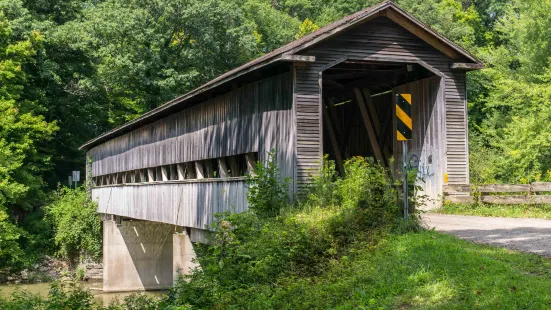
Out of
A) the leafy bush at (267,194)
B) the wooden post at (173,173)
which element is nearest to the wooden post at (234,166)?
the leafy bush at (267,194)

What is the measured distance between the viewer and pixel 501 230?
39.2 feet

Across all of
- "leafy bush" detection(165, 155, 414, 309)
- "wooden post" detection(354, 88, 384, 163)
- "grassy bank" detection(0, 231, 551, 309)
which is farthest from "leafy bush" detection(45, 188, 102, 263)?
"grassy bank" detection(0, 231, 551, 309)

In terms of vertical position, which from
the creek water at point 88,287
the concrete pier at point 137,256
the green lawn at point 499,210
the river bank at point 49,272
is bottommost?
the creek water at point 88,287

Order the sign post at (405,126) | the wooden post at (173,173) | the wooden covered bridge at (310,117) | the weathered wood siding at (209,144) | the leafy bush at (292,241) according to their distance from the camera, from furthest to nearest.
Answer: the wooden post at (173,173)
the weathered wood siding at (209,144)
the wooden covered bridge at (310,117)
the sign post at (405,126)
the leafy bush at (292,241)

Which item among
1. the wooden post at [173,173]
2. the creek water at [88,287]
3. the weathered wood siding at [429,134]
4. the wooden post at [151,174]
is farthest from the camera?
the creek water at [88,287]

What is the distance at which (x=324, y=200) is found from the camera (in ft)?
→ 38.7

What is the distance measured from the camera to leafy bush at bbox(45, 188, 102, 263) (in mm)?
31656

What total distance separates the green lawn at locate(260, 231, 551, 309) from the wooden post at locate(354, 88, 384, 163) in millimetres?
7554

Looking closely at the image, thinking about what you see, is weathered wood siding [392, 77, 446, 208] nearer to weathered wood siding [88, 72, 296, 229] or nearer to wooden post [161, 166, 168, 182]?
weathered wood siding [88, 72, 296, 229]

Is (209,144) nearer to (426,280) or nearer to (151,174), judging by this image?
(151,174)

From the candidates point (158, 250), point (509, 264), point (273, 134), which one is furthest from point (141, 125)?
point (509, 264)

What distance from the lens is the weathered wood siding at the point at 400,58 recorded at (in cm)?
1351

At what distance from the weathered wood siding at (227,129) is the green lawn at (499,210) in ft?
13.9

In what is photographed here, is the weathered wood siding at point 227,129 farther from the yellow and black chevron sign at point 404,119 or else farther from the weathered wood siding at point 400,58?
the yellow and black chevron sign at point 404,119
